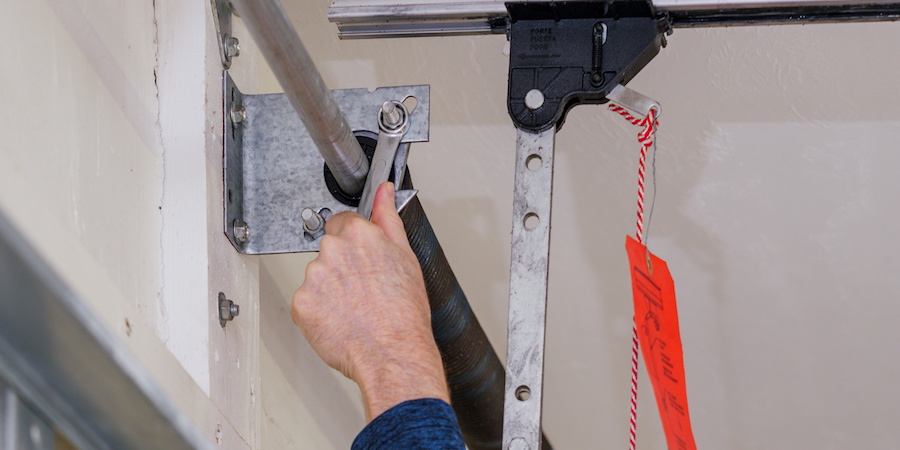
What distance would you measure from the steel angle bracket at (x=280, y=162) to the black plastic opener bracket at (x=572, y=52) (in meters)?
0.08

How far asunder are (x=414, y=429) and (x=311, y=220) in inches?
8.5

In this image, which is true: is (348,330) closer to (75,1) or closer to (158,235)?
(158,235)

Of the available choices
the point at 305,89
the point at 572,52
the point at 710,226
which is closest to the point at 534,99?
the point at 572,52

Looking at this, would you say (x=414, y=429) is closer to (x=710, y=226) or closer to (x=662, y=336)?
(x=662, y=336)

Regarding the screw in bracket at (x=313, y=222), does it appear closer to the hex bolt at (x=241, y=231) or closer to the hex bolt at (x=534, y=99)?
the hex bolt at (x=241, y=231)

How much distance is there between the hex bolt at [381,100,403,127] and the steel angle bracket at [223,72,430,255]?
1 centimetres

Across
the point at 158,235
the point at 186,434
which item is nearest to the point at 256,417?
the point at 158,235

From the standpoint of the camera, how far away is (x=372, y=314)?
0.54 meters

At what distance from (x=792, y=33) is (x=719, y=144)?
0.46ft

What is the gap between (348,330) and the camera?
544 mm

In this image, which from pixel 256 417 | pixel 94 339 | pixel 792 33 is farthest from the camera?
pixel 792 33

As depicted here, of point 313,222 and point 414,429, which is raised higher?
point 313,222

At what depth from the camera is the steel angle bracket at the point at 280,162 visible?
2.08 feet

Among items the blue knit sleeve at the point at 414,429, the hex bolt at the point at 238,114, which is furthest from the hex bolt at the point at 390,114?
the blue knit sleeve at the point at 414,429
